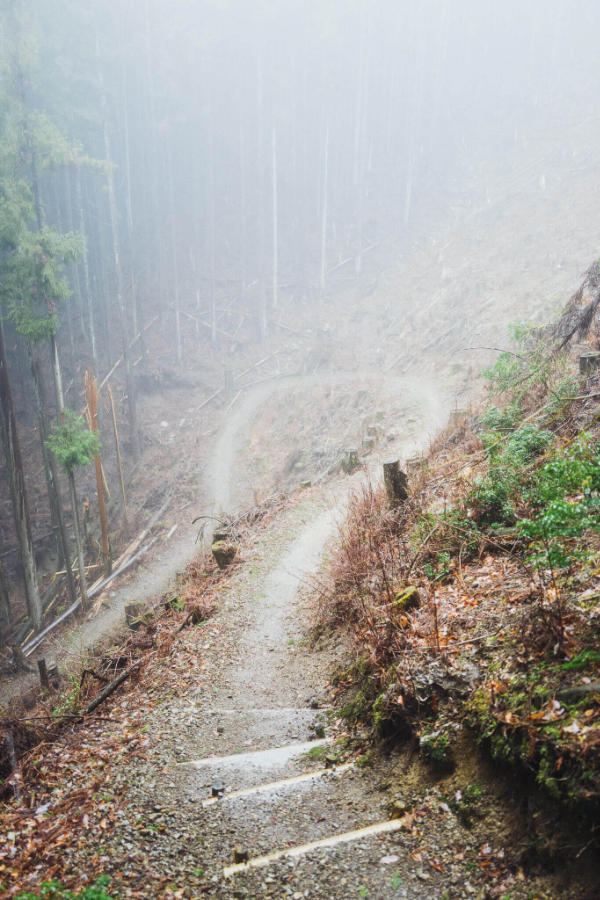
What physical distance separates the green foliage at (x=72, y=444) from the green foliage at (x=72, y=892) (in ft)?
45.6

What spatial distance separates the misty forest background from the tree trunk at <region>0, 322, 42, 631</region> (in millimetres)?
6609

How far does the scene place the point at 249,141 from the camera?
42156 millimetres

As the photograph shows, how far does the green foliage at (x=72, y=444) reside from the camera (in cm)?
1524

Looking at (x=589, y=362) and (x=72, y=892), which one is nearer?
(x=72, y=892)

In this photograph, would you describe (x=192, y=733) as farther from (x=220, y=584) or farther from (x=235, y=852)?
(x=220, y=584)

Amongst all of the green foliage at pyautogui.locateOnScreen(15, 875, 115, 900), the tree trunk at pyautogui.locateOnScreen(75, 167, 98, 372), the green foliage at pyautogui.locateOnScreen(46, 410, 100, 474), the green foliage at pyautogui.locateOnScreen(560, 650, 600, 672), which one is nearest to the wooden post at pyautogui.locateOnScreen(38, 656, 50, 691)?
the green foliage at pyautogui.locateOnScreen(46, 410, 100, 474)

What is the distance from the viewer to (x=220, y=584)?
9.07 metres

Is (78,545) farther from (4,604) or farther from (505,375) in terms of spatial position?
(505,375)

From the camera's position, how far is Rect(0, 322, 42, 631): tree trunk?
14.6m

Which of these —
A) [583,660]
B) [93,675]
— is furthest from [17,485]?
[583,660]

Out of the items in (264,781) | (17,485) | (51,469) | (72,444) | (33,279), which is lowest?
(51,469)

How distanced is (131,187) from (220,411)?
2193cm

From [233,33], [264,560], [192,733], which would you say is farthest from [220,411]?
[233,33]

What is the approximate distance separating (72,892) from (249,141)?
49184mm
